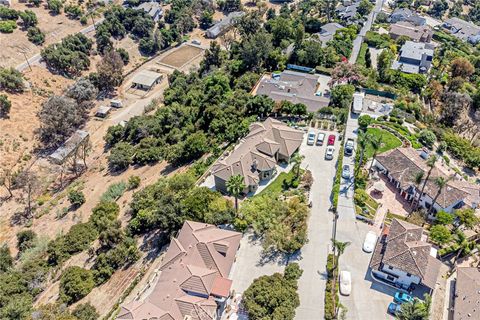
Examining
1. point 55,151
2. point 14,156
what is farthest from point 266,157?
point 14,156

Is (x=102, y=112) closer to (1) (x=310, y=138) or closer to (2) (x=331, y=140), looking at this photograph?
(1) (x=310, y=138)

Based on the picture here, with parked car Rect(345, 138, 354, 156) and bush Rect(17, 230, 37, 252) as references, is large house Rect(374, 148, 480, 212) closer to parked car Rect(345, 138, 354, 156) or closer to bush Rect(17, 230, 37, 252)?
parked car Rect(345, 138, 354, 156)

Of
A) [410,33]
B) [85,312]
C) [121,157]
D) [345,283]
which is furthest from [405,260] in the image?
[410,33]

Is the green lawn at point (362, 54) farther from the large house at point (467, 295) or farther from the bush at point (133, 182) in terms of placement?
the large house at point (467, 295)

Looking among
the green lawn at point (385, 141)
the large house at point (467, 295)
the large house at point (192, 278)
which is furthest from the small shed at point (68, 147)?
the large house at point (467, 295)

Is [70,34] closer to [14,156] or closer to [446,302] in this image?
[14,156]

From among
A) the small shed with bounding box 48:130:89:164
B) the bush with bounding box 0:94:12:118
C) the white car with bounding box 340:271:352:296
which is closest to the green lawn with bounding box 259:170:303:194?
the white car with bounding box 340:271:352:296

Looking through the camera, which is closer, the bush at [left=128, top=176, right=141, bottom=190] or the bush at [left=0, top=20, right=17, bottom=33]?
the bush at [left=128, top=176, right=141, bottom=190]
